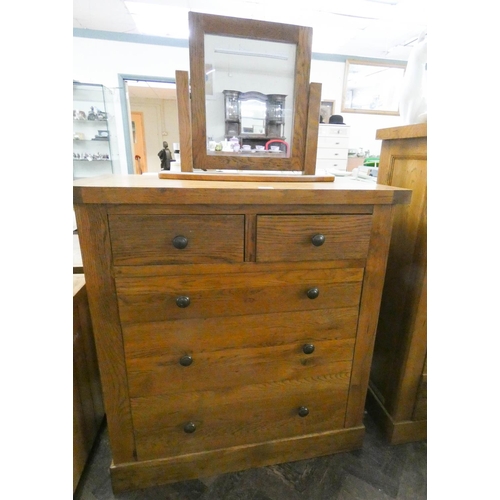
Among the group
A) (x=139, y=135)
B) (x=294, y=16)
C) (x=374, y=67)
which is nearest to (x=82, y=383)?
(x=294, y=16)

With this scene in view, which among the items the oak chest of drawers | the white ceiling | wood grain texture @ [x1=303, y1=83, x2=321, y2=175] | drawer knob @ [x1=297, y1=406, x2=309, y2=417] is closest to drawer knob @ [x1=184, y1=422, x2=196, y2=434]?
the oak chest of drawers

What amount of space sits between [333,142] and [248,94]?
135 inches

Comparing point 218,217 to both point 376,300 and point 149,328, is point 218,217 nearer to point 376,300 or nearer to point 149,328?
point 149,328

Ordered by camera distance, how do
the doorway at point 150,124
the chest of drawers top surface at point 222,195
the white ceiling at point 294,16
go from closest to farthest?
1. the chest of drawers top surface at point 222,195
2. the white ceiling at point 294,16
3. the doorway at point 150,124

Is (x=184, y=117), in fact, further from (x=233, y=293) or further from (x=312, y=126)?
(x=233, y=293)

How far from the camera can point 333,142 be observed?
4.04 m

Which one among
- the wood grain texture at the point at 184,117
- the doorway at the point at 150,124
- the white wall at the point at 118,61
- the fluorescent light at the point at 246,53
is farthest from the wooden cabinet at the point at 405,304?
the doorway at the point at 150,124

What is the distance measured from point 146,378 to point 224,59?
1047 mm

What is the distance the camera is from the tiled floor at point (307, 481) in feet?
3.05

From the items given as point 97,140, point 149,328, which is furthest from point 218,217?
point 97,140

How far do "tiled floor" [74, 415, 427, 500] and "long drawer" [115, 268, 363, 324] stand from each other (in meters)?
0.62

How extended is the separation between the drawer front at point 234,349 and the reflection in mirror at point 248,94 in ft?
1.97

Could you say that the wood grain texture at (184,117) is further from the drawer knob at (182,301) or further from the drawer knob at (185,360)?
the drawer knob at (185,360)
